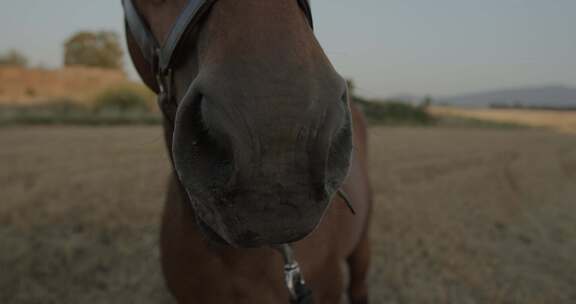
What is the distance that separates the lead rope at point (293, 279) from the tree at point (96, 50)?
1294 inches

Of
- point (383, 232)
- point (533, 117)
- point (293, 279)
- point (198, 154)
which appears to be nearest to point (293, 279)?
point (293, 279)

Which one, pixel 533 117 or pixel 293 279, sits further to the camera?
pixel 533 117

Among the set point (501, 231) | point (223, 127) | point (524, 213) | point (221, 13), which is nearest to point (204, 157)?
point (223, 127)

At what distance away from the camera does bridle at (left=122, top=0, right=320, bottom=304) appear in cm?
121

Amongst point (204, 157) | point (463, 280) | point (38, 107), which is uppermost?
point (204, 157)

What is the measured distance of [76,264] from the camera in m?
4.29

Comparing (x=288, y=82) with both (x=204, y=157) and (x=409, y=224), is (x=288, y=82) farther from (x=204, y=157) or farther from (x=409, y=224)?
(x=409, y=224)

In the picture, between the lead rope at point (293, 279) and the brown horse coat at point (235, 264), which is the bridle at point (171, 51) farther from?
the brown horse coat at point (235, 264)

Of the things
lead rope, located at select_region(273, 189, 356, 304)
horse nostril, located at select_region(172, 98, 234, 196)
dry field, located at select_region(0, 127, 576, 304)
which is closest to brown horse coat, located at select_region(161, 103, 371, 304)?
lead rope, located at select_region(273, 189, 356, 304)

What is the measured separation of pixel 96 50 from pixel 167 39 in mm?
35565

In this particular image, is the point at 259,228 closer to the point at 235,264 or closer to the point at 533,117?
the point at 235,264

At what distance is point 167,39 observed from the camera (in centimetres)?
134

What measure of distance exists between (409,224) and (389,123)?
2317 cm

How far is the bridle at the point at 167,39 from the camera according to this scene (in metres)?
1.20
